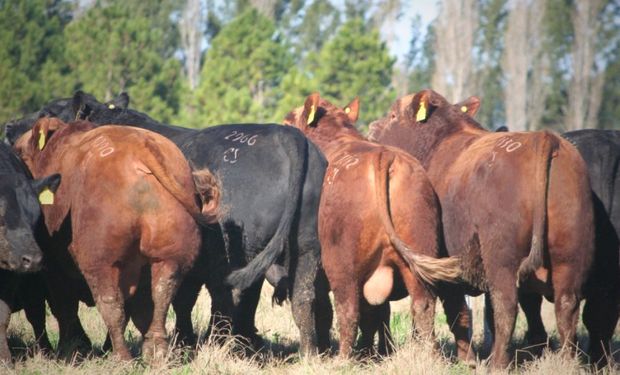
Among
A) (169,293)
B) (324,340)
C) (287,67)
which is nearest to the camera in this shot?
(169,293)

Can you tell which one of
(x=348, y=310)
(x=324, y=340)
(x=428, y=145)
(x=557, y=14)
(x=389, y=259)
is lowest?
(x=324, y=340)

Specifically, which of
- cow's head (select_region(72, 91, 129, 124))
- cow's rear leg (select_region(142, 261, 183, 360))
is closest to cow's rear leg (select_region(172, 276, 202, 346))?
cow's rear leg (select_region(142, 261, 183, 360))

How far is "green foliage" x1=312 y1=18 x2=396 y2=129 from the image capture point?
29219 millimetres

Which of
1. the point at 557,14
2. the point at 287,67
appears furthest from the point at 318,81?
the point at 557,14

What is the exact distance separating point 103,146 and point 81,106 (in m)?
2.63

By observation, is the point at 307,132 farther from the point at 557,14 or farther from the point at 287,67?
the point at 557,14

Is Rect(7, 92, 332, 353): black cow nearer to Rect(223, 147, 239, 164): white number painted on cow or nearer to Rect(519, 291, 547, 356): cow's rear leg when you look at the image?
Rect(223, 147, 239, 164): white number painted on cow

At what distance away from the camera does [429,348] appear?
706 centimetres

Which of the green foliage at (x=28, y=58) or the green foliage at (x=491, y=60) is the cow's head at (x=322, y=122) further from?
the green foliage at (x=491, y=60)

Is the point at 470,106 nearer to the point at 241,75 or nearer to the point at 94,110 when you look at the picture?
the point at 94,110

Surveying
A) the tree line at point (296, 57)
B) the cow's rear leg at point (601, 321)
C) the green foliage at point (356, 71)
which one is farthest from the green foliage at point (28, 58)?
the cow's rear leg at point (601, 321)

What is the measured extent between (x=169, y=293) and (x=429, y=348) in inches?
77.1

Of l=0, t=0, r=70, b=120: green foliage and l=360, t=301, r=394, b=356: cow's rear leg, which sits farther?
l=0, t=0, r=70, b=120: green foliage

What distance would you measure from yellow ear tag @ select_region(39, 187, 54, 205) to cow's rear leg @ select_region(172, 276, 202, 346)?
1.42 m
